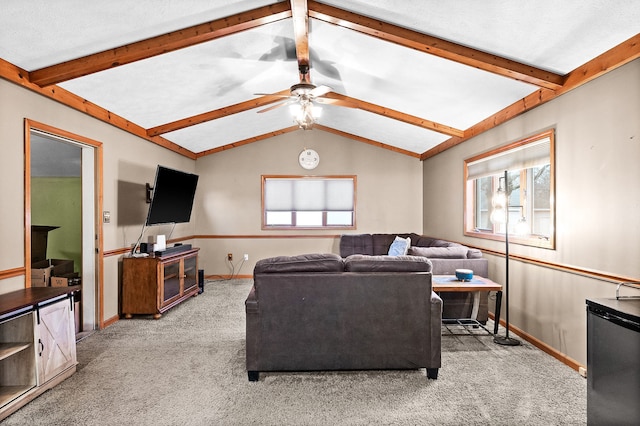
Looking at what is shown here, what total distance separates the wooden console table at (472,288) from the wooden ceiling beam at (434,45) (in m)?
1.85

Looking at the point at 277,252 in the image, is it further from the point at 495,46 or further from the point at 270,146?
the point at 495,46

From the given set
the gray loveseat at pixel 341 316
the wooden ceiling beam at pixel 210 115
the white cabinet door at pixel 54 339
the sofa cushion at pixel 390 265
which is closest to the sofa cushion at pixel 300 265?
the gray loveseat at pixel 341 316

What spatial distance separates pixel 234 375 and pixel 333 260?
120 centimetres

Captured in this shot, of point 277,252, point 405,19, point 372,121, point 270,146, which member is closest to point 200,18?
point 405,19

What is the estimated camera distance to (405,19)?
2.84m

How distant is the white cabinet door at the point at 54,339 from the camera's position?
2.50 metres

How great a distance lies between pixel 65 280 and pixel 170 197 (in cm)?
158

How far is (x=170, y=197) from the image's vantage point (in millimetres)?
4922

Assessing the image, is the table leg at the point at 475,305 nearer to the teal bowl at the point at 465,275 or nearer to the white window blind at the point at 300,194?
the teal bowl at the point at 465,275

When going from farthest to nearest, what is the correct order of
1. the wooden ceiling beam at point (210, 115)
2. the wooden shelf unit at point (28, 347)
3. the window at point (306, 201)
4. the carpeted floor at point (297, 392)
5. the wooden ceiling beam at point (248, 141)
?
the window at point (306, 201) < the wooden ceiling beam at point (248, 141) < the wooden ceiling beam at point (210, 115) < the wooden shelf unit at point (28, 347) < the carpeted floor at point (297, 392)

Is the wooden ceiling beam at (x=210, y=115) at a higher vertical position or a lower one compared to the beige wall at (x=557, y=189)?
higher

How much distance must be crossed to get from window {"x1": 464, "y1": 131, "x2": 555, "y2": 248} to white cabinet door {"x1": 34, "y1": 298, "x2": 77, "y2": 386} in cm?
387

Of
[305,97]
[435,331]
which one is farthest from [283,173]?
[435,331]

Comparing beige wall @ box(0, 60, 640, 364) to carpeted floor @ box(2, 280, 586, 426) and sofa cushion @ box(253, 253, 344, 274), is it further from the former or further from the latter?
sofa cushion @ box(253, 253, 344, 274)
